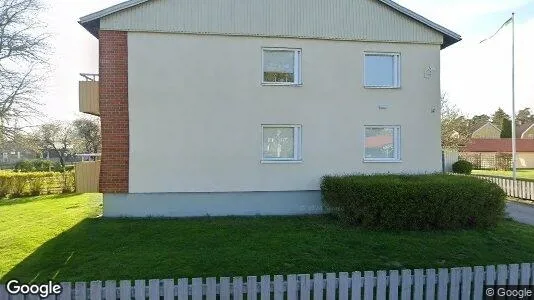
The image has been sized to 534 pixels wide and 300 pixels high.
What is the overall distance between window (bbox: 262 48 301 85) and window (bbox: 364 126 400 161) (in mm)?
3005

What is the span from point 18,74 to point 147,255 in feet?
69.1

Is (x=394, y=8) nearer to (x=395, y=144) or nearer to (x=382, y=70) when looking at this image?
(x=382, y=70)

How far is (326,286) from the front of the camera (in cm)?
421

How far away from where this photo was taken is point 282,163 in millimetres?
11547

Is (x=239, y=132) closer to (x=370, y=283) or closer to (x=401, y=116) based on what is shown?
(x=401, y=116)

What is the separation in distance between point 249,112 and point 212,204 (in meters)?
3.06

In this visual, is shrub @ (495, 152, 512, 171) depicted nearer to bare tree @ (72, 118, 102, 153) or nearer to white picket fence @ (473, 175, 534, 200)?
white picket fence @ (473, 175, 534, 200)

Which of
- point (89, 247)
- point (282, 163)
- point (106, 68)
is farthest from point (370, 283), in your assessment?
point (106, 68)

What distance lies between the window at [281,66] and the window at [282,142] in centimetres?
147

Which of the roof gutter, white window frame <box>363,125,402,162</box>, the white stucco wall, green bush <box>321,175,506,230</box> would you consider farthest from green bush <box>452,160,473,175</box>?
green bush <box>321,175,506,230</box>

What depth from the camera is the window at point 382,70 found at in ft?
40.1

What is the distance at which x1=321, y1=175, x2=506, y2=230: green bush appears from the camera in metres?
9.35

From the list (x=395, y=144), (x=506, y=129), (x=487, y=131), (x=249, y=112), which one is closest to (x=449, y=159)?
(x=395, y=144)

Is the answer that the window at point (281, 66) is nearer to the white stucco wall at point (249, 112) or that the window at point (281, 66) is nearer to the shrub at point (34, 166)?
the white stucco wall at point (249, 112)
